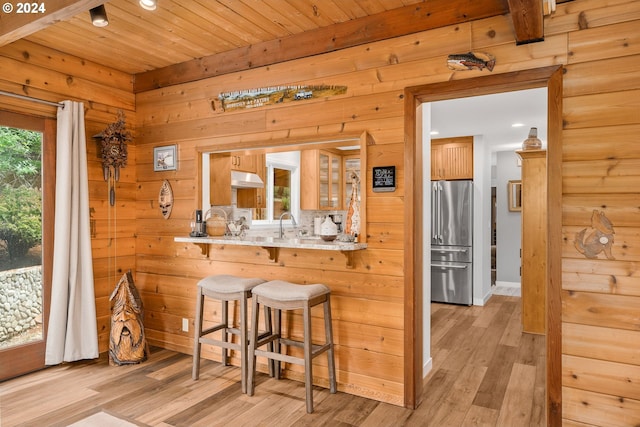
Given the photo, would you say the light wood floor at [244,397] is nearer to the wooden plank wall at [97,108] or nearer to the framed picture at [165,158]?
the wooden plank wall at [97,108]

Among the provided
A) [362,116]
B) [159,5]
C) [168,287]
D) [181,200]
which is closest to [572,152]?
[362,116]

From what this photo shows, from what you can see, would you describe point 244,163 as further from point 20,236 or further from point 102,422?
point 102,422

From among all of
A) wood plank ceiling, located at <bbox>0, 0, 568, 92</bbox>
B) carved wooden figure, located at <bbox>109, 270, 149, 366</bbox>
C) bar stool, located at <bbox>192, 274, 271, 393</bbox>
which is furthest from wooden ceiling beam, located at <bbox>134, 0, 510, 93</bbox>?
carved wooden figure, located at <bbox>109, 270, 149, 366</bbox>

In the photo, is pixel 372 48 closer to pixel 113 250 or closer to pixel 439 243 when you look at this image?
pixel 113 250

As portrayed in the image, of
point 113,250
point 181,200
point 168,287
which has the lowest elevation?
point 168,287

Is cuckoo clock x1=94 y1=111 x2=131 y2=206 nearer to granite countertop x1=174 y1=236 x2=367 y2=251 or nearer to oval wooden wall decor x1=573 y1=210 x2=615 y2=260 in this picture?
granite countertop x1=174 y1=236 x2=367 y2=251

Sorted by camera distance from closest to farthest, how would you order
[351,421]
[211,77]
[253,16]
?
[351,421], [253,16], [211,77]

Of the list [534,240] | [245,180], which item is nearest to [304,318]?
[245,180]

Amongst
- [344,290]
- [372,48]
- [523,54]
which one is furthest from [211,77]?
[523,54]

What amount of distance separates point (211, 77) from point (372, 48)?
5.01ft

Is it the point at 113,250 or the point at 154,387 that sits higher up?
the point at 113,250

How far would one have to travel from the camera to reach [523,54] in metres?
2.47

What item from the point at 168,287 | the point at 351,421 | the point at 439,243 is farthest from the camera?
the point at 439,243

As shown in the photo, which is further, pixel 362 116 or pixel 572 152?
pixel 362 116
